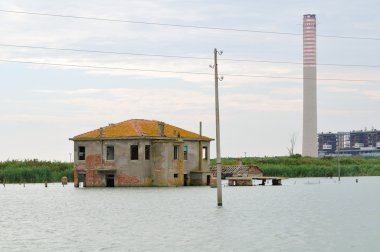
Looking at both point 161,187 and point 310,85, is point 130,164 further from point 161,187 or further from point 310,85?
point 310,85

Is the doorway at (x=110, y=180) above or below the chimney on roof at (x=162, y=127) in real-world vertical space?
below

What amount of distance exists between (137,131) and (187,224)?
41173mm

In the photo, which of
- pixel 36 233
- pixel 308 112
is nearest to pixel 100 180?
pixel 36 233

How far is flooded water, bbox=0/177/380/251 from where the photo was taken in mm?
32875

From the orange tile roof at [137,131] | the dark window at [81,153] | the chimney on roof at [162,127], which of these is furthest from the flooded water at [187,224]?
the chimney on roof at [162,127]

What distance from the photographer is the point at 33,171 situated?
319 feet

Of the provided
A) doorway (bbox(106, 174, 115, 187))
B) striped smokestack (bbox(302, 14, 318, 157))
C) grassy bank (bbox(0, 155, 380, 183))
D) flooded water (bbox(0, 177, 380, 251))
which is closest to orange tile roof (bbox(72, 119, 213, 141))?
doorway (bbox(106, 174, 115, 187))

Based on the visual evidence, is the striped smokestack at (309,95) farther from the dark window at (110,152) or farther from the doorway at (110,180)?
the dark window at (110,152)

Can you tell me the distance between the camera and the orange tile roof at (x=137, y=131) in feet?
273

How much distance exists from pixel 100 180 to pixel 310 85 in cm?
8138

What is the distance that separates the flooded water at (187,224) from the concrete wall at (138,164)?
1243 cm

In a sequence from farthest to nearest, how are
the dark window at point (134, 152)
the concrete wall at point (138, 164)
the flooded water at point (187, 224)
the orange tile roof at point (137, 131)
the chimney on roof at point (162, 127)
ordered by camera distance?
the chimney on roof at point (162, 127) < the orange tile roof at point (137, 131) < the dark window at point (134, 152) < the concrete wall at point (138, 164) < the flooded water at point (187, 224)

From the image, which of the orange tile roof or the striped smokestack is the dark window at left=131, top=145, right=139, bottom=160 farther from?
the striped smokestack

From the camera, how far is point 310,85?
519ft
